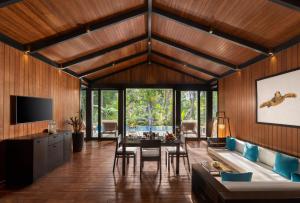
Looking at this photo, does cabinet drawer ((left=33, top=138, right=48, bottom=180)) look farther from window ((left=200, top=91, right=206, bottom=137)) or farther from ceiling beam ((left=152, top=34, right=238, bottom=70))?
window ((left=200, top=91, right=206, bottom=137))

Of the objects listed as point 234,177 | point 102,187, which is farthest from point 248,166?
point 102,187

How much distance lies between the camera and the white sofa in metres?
2.12

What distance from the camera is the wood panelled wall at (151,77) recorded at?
9648 mm

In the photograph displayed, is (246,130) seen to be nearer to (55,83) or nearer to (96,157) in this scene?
(96,157)

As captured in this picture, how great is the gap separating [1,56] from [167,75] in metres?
6.65

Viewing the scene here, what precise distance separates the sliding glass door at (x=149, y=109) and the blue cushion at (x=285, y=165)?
6.25m

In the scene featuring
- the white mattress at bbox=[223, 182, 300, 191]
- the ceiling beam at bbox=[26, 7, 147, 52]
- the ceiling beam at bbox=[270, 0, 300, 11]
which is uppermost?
the ceiling beam at bbox=[26, 7, 147, 52]

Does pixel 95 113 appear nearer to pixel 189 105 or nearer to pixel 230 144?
pixel 189 105

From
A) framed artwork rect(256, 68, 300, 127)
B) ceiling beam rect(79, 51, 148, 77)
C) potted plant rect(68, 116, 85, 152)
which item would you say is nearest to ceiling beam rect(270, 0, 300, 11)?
framed artwork rect(256, 68, 300, 127)

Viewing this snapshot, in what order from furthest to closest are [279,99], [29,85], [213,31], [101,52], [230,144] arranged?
[101,52] → [230,144] → [29,85] → [213,31] → [279,99]

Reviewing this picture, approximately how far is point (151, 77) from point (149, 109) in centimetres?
149

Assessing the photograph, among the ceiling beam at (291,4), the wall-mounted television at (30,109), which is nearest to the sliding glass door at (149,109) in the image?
the wall-mounted television at (30,109)

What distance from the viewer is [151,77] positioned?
31.7 ft

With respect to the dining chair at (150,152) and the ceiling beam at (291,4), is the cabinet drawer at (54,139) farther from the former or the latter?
the ceiling beam at (291,4)
